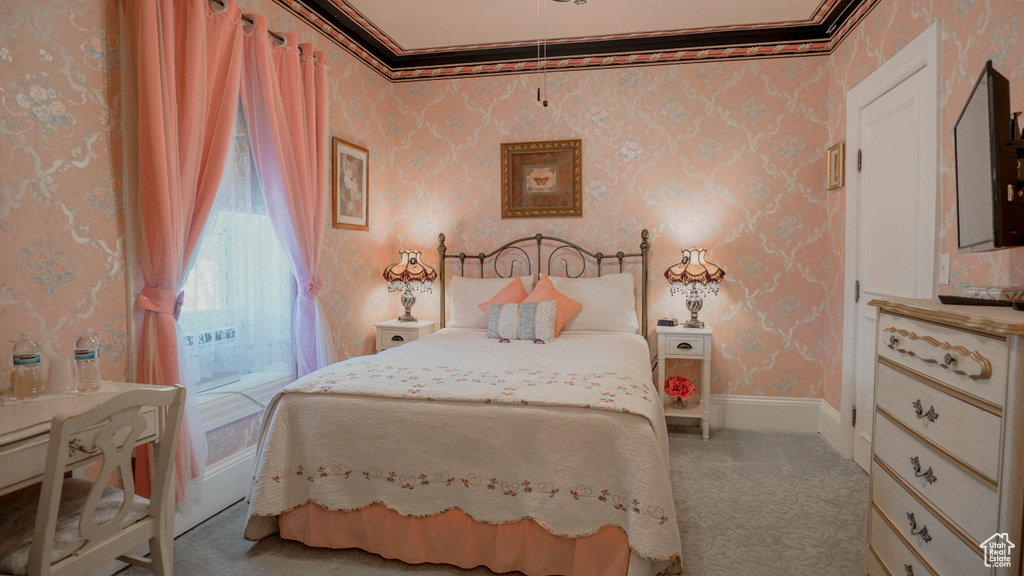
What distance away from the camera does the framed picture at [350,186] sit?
12.4 feet

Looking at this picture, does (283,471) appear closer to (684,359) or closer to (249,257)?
(249,257)

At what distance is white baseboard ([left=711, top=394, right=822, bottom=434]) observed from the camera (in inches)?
153

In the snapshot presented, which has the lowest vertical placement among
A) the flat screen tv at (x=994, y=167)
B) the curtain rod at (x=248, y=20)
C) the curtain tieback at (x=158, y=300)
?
the curtain tieback at (x=158, y=300)

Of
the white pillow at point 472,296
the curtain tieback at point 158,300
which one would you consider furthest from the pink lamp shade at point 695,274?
the curtain tieback at point 158,300

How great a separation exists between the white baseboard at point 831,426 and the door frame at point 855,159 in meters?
0.08

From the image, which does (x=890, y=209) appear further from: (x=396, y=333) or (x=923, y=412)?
(x=396, y=333)

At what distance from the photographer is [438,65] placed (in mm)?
4422

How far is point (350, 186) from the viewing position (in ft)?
13.0

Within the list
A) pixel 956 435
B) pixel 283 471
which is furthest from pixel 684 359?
pixel 283 471

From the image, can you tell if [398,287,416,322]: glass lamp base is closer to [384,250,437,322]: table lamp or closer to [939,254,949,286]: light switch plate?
[384,250,437,322]: table lamp

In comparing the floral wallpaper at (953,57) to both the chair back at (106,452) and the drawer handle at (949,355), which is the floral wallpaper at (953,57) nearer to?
the drawer handle at (949,355)

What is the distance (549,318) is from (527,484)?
1.56m

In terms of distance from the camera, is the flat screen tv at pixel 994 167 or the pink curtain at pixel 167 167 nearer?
the flat screen tv at pixel 994 167

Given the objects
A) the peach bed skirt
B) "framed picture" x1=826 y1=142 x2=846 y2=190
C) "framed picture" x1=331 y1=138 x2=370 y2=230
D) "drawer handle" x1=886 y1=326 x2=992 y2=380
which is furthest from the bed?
"framed picture" x1=826 y1=142 x2=846 y2=190
